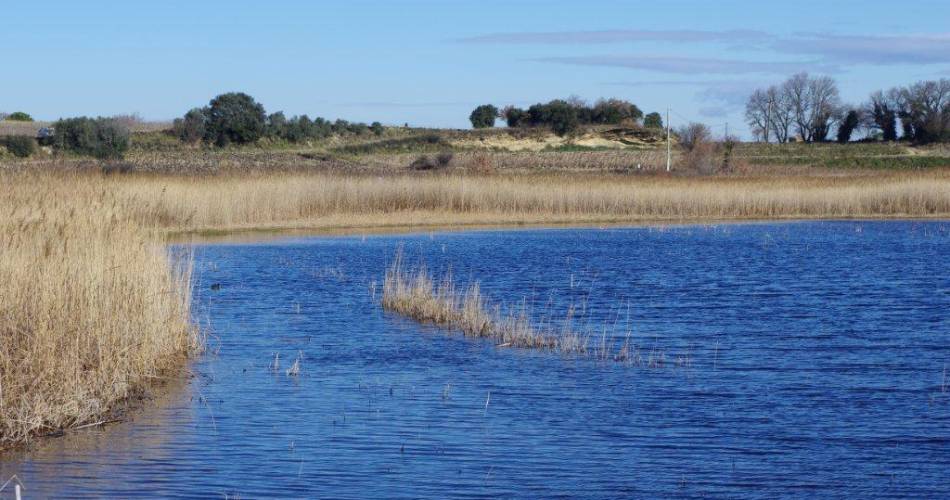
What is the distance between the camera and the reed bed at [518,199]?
2950 centimetres

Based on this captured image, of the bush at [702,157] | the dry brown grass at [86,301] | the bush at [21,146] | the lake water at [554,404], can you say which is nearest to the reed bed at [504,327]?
the dry brown grass at [86,301]

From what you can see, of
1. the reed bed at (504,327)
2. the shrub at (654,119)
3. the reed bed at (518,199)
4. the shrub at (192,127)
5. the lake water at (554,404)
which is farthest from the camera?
the shrub at (654,119)

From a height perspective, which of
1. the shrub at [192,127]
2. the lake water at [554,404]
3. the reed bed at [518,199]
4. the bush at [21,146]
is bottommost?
the lake water at [554,404]

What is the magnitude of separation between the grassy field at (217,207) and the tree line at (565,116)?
5.13 m

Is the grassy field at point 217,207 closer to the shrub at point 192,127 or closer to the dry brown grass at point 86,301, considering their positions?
the dry brown grass at point 86,301

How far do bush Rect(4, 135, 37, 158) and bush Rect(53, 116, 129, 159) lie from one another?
3.64 feet

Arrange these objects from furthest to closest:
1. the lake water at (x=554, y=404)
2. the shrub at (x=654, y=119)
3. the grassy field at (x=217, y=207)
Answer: the shrub at (x=654, y=119)
the grassy field at (x=217, y=207)
the lake water at (x=554, y=404)

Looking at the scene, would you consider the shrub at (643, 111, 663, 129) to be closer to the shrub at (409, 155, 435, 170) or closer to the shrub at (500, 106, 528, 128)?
the shrub at (500, 106, 528, 128)

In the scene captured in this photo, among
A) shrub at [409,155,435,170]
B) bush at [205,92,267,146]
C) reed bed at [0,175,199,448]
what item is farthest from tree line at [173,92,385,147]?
reed bed at [0,175,199,448]

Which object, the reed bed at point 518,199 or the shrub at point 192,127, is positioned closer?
the reed bed at point 518,199

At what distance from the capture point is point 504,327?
43.4 ft

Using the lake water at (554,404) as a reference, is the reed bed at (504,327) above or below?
above

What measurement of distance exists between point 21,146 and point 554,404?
50.2m

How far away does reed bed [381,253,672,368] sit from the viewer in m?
12.3
